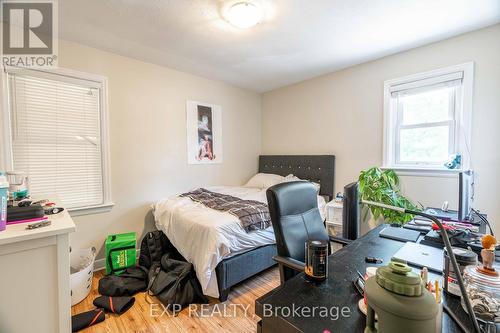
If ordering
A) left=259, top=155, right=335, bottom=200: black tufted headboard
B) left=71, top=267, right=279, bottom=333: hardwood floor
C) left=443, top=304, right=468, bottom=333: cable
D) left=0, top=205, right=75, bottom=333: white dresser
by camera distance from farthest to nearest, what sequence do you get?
left=259, top=155, right=335, bottom=200: black tufted headboard < left=71, top=267, right=279, bottom=333: hardwood floor < left=0, top=205, right=75, bottom=333: white dresser < left=443, top=304, right=468, bottom=333: cable

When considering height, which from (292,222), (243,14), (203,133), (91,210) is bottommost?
(91,210)

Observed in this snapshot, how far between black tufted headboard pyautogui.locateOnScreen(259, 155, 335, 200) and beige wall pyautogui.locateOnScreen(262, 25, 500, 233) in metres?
0.12

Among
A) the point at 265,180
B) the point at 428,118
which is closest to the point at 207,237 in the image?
the point at 265,180

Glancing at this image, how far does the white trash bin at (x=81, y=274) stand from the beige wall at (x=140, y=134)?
7.2 inches

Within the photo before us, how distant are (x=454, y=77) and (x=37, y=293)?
3.69 metres

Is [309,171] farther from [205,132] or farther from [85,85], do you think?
[85,85]

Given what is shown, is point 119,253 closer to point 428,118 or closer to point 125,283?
point 125,283

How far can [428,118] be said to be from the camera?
8.39ft

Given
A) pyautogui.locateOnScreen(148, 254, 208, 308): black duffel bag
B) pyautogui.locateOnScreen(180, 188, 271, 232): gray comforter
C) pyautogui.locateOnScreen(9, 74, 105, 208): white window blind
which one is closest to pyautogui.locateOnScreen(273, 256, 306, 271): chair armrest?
pyautogui.locateOnScreen(180, 188, 271, 232): gray comforter

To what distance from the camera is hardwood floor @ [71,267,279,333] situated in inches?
67.0

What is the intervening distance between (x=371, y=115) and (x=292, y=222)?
220cm

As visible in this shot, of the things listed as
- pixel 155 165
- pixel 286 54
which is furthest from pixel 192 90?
pixel 286 54

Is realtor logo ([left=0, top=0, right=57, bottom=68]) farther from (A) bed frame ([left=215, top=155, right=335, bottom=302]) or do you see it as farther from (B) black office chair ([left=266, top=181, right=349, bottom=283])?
(A) bed frame ([left=215, top=155, right=335, bottom=302])

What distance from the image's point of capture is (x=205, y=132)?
3.52 m
